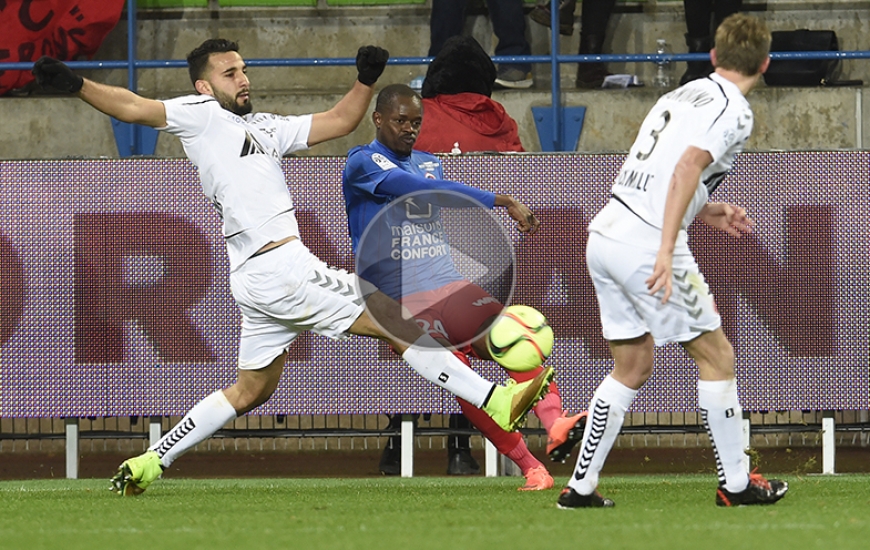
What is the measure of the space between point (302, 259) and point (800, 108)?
6.41m

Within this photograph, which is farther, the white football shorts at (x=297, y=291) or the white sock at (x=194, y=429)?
the white sock at (x=194, y=429)

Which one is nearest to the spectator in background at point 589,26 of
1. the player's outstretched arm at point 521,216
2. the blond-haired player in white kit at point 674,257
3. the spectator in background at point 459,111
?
the spectator in background at point 459,111

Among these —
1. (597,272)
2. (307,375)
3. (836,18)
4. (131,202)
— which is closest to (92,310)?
(131,202)

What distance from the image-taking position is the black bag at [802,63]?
11.6m

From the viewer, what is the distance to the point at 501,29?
11484 mm

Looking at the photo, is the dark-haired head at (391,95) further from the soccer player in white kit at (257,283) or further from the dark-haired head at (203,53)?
the dark-haired head at (203,53)

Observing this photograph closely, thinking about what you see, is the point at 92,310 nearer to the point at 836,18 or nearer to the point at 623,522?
the point at 623,522

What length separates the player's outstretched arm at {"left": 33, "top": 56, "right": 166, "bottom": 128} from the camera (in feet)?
20.9

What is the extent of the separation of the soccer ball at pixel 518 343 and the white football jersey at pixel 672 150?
117 centimetres

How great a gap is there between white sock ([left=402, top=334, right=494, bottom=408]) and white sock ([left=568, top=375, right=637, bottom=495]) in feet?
2.82

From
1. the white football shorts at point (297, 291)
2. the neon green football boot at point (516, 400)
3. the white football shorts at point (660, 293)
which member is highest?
the white football shorts at point (660, 293)

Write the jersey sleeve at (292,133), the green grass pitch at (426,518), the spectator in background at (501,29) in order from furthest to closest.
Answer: the spectator in background at (501,29) < the jersey sleeve at (292,133) < the green grass pitch at (426,518)

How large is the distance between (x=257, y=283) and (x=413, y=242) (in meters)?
0.99
